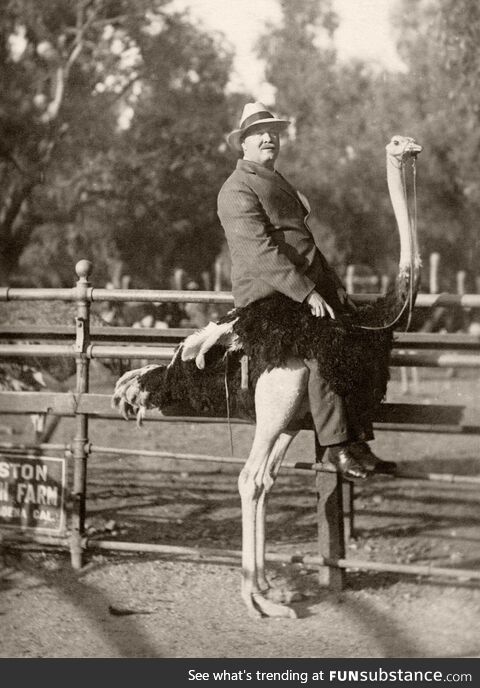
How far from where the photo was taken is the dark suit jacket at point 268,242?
4.75 metres

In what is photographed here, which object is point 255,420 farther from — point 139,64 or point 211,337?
point 139,64

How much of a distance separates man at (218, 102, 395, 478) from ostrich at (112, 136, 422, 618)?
0.10 metres

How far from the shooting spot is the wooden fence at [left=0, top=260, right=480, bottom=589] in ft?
16.9

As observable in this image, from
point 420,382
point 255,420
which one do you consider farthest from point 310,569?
point 420,382

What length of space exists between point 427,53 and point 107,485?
58.6 ft

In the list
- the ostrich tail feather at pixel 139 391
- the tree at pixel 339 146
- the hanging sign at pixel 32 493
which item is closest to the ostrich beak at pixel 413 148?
the ostrich tail feather at pixel 139 391

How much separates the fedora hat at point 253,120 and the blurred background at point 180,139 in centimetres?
1808

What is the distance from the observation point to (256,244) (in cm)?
478

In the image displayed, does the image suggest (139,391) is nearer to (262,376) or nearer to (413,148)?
(262,376)

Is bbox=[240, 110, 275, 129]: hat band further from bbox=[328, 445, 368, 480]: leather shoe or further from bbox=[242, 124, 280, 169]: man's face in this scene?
bbox=[328, 445, 368, 480]: leather shoe

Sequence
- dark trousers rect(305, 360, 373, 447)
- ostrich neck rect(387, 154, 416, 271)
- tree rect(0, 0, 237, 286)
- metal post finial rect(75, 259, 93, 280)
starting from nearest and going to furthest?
dark trousers rect(305, 360, 373, 447)
ostrich neck rect(387, 154, 416, 271)
metal post finial rect(75, 259, 93, 280)
tree rect(0, 0, 237, 286)

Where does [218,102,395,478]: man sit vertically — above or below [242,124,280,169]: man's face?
below

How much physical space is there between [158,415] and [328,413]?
1089mm

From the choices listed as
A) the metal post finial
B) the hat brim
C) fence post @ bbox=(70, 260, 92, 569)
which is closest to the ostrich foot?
fence post @ bbox=(70, 260, 92, 569)
